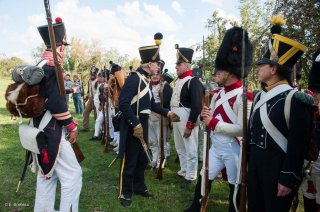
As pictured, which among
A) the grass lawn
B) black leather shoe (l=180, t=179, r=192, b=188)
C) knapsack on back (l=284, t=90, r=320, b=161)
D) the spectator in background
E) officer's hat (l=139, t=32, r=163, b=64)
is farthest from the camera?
the spectator in background

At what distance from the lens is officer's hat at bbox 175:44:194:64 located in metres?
6.17

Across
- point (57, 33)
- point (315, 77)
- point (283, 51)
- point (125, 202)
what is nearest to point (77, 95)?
point (125, 202)

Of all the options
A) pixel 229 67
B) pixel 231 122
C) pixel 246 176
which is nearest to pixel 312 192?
pixel 246 176

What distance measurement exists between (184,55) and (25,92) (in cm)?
346

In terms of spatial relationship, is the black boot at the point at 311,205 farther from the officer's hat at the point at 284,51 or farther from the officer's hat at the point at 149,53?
the officer's hat at the point at 149,53

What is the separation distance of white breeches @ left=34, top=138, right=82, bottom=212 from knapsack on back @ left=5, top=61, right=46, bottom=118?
1.86 feet

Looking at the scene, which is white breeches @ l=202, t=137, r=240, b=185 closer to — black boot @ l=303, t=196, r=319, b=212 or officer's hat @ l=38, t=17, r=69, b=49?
black boot @ l=303, t=196, r=319, b=212

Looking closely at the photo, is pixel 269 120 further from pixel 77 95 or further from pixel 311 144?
pixel 77 95

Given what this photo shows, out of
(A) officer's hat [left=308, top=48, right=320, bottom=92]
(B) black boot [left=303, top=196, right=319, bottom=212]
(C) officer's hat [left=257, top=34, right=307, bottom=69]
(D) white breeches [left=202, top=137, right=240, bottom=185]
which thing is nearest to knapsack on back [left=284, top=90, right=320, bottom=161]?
(C) officer's hat [left=257, top=34, right=307, bottom=69]

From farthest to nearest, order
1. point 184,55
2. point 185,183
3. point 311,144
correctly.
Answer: point 184,55 < point 185,183 < point 311,144

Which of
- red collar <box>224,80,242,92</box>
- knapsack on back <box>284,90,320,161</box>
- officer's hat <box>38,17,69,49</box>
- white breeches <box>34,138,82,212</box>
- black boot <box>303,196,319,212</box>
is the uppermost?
officer's hat <box>38,17,69,49</box>

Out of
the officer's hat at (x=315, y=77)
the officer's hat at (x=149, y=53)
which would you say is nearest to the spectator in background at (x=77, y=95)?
the officer's hat at (x=149, y=53)

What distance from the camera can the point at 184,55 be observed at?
20.4 ft

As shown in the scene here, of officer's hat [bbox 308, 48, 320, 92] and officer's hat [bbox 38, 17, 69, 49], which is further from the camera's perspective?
officer's hat [bbox 38, 17, 69, 49]
